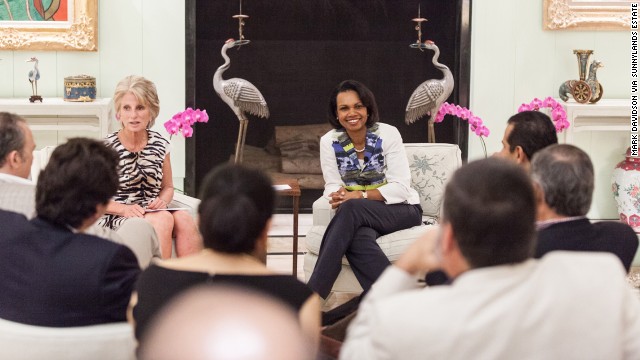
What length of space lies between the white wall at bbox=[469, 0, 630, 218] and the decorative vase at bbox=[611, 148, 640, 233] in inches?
25.4

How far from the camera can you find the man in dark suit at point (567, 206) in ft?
7.76

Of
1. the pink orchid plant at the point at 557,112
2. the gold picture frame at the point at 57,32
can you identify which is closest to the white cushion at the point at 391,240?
the pink orchid plant at the point at 557,112

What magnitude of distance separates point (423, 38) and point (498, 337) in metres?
4.96

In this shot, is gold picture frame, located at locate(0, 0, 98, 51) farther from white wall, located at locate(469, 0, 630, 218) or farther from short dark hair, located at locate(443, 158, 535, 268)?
short dark hair, located at locate(443, 158, 535, 268)

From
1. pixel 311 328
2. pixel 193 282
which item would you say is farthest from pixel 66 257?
pixel 311 328

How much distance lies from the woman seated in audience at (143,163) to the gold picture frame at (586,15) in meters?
3.01

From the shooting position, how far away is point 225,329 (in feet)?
5.73

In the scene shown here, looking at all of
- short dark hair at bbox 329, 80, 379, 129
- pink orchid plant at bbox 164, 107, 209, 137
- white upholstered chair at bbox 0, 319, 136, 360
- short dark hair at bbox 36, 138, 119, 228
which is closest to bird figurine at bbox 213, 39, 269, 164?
pink orchid plant at bbox 164, 107, 209, 137

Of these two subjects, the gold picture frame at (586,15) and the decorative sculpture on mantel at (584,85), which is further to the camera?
the gold picture frame at (586,15)

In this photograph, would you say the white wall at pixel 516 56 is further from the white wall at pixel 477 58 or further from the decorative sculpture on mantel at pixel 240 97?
the decorative sculpture on mantel at pixel 240 97

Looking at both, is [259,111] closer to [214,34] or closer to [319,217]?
[214,34]

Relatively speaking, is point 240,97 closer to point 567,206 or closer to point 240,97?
point 240,97

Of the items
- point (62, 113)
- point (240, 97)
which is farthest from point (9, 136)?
point (240, 97)

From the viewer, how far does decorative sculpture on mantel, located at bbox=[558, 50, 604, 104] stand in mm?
5856
